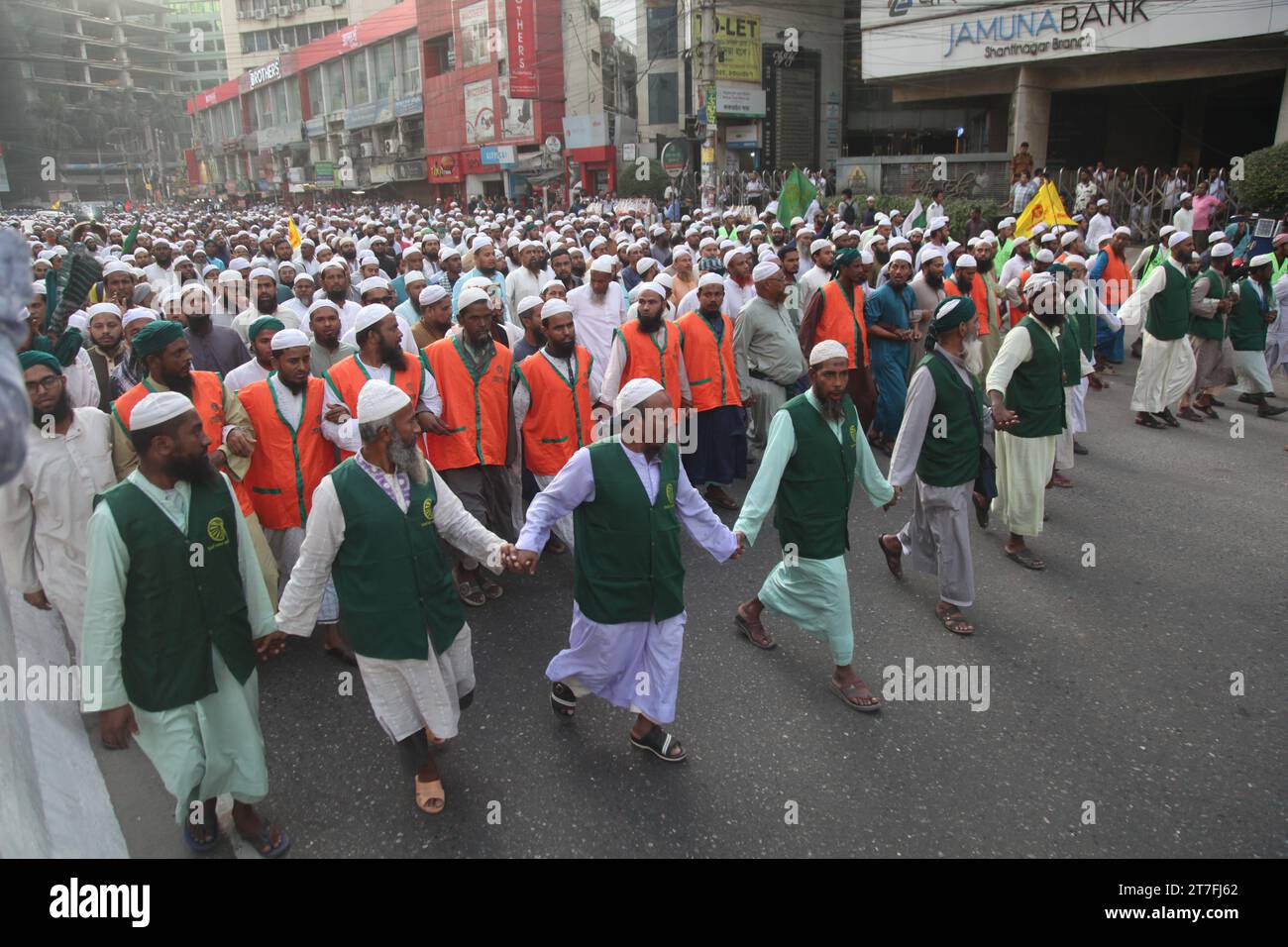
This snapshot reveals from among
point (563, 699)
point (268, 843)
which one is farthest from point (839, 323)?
point (268, 843)

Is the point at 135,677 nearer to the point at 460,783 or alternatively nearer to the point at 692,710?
the point at 460,783

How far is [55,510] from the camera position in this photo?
3865mm

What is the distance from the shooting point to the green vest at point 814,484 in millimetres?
4031

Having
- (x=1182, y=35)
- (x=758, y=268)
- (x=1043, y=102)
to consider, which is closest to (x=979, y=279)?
(x=758, y=268)

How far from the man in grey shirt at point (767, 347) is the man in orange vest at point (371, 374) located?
2565 mm

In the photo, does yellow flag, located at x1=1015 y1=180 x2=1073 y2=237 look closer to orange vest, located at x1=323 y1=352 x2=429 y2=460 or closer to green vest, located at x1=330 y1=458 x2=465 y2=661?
orange vest, located at x1=323 y1=352 x2=429 y2=460

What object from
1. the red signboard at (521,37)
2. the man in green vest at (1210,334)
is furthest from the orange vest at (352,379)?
the red signboard at (521,37)

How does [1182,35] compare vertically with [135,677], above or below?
above

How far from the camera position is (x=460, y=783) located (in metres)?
3.50

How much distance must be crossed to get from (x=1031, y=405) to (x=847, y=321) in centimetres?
197

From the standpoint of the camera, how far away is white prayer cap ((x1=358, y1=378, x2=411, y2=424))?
10.1 ft

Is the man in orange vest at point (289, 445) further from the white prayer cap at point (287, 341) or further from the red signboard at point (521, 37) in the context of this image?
the red signboard at point (521, 37)

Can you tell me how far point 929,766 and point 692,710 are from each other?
103 cm

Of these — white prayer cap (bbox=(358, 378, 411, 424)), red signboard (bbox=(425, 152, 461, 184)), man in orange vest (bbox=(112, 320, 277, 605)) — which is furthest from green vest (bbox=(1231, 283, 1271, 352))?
red signboard (bbox=(425, 152, 461, 184))
